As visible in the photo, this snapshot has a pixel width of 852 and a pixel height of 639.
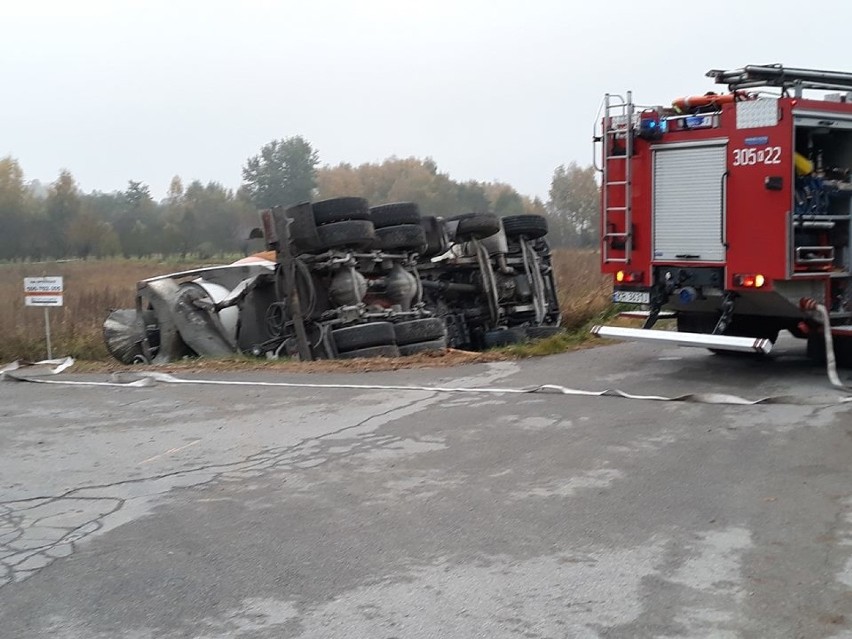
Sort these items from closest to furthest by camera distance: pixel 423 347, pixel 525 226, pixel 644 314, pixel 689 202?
pixel 689 202, pixel 644 314, pixel 423 347, pixel 525 226

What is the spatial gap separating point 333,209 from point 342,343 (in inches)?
66.6

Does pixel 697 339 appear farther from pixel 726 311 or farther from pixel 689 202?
pixel 689 202

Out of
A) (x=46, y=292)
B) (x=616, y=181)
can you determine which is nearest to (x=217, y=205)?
(x=46, y=292)

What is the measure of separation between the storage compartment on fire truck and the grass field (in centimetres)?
634

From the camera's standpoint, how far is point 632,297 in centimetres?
1147

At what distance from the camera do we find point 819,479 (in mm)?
6715

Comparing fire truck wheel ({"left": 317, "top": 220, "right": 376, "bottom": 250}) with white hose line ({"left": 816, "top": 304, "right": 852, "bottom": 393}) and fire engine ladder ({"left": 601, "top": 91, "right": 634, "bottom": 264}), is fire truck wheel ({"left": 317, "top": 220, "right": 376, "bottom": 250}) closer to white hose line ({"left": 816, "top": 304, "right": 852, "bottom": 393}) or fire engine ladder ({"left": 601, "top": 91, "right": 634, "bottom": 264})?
fire engine ladder ({"left": 601, "top": 91, "right": 634, "bottom": 264})

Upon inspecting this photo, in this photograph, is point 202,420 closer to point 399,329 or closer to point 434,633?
point 399,329

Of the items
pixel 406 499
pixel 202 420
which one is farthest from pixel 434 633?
pixel 202 420

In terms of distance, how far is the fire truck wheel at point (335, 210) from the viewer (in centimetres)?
1259

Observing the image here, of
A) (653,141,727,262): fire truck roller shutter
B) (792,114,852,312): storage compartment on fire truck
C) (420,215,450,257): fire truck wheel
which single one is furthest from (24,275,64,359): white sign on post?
(792,114,852,312): storage compartment on fire truck

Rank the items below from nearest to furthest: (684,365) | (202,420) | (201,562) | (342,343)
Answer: (201,562) → (202,420) → (684,365) → (342,343)

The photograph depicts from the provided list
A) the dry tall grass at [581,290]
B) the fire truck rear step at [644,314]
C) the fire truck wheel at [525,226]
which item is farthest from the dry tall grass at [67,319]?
the fire truck rear step at [644,314]

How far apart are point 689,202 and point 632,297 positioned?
1.29 meters
